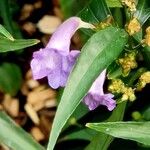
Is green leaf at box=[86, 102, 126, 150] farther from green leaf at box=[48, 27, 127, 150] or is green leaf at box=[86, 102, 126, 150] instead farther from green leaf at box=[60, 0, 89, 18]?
green leaf at box=[60, 0, 89, 18]

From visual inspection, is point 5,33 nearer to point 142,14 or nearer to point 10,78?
point 142,14

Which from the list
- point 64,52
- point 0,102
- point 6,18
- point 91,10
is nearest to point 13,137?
point 64,52

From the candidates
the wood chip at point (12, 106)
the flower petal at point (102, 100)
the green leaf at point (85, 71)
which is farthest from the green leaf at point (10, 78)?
the green leaf at point (85, 71)

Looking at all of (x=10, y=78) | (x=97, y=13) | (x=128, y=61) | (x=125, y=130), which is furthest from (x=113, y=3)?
(x=10, y=78)

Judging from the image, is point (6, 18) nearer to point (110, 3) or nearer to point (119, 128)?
point (110, 3)

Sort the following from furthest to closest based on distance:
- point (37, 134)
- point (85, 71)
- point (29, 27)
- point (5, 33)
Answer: point (29, 27) < point (37, 134) < point (5, 33) < point (85, 71)

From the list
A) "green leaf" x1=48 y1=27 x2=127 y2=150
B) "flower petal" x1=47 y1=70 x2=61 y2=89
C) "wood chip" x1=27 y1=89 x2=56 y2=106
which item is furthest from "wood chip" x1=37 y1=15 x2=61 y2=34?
"green leaf" x1=48 y1=27 x2=127 y2=150

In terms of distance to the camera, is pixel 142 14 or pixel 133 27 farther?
pixel 142 14
